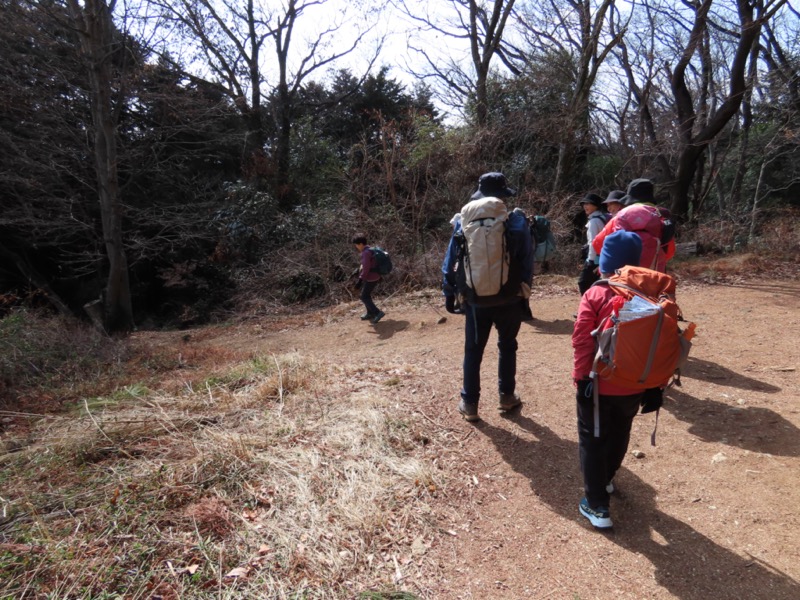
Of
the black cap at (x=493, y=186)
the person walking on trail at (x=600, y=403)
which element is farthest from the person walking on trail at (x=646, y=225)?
the person walking on trail at (x=600, y=403)

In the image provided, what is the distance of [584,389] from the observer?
2.57 metres

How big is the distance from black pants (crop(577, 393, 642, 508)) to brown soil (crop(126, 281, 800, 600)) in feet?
0.92

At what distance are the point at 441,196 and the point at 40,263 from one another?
1282 cm

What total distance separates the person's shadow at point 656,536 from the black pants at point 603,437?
0.89 feet

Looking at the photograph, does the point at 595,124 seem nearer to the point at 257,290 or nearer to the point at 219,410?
the point at 257,290

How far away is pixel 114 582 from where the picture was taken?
232 centimetres

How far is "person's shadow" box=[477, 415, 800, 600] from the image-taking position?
231 cm

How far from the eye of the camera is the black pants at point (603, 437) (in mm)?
2555

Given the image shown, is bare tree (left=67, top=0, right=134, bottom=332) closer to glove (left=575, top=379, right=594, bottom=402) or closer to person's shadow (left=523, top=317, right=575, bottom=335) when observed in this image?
person's shadow (left=523, top=317, right=575, bottom=335)

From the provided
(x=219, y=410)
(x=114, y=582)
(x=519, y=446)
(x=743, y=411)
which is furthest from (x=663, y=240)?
(x=114, y=582)

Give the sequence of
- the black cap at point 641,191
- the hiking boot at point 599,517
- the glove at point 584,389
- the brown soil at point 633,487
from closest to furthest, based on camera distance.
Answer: the brown soil at point 633,487 → the glove at point 584,389 → the hiking boot at point 599,517 → the black cap at point 641,191

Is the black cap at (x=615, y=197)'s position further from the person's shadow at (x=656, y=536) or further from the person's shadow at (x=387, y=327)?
the person's shadow at (x=387, y=327)

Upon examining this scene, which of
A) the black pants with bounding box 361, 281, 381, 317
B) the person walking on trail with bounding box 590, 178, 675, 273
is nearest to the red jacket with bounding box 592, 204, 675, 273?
the person walking on trail with bounding box 590, 178, 675, 273

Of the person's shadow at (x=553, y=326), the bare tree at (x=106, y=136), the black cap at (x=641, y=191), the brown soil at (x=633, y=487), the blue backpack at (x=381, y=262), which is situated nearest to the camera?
the brown soil at (x=633, y=487)
